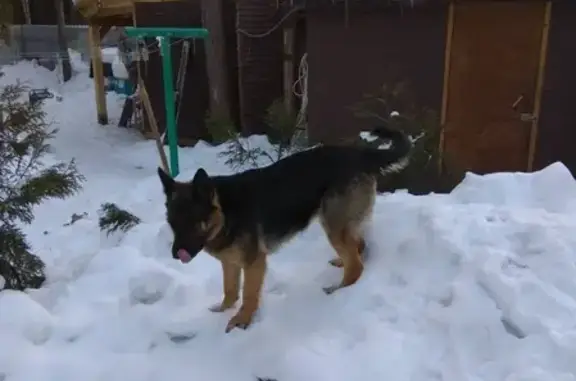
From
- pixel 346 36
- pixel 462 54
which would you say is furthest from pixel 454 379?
pixel 346 36

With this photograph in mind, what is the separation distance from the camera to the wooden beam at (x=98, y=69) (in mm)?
12008

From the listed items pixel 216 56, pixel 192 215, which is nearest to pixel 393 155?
pixel 192 215

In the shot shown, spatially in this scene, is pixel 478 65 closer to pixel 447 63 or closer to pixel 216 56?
pixel 447 63

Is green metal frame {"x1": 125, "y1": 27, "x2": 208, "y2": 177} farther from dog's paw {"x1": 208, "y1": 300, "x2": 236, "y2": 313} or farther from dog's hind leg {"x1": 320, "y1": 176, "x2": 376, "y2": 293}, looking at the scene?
dog's paw {"x1": 208, "y1": 300, "x2": 236, "y2": 313}

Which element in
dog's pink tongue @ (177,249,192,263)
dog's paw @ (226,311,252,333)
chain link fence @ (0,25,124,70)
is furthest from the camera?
chain link fence @ (0,25,124,70)

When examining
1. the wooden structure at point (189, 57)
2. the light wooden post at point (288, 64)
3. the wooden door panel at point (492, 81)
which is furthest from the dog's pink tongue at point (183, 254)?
the wooden structure at point (189, 57)

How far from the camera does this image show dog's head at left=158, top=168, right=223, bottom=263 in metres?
3.11

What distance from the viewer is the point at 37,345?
326 centimetres

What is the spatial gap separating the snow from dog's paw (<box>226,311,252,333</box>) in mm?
55

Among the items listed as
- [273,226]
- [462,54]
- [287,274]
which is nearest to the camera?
[273,226]

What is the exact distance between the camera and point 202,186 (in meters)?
3.16

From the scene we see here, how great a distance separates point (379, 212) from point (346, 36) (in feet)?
14.2

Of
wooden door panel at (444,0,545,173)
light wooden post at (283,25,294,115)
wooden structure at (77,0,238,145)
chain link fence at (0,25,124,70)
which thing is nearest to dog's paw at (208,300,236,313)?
wooden door panel at (444,0,545,173)

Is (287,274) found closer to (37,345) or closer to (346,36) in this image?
(37,345)
